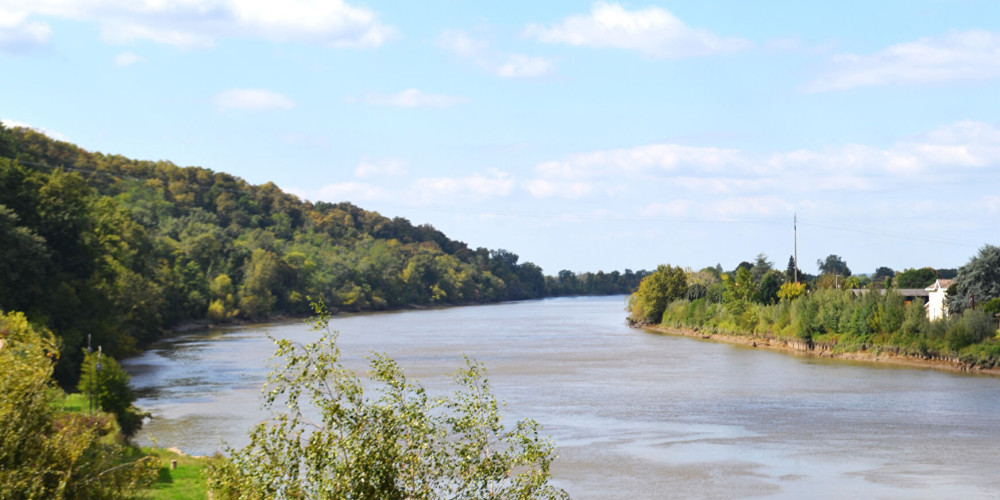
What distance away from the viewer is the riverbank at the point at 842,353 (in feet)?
164

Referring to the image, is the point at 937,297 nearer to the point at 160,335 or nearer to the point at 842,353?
Answer: the point at 842,353

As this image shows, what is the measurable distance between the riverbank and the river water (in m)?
1.94

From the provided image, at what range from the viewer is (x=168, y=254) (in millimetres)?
98062

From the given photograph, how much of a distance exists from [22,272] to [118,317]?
14031 mm

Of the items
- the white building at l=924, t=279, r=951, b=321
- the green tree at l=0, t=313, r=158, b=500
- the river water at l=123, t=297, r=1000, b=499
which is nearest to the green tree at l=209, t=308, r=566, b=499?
the river water at l=123, t=297, r=1000, b=499

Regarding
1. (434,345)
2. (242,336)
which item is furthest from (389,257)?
(434,345)

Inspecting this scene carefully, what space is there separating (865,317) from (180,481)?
47.6 meters

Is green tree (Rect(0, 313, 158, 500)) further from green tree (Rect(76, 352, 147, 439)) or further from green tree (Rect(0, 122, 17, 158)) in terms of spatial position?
green tree (Rect(0, 122, 17, 158))

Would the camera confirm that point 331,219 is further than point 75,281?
Yes

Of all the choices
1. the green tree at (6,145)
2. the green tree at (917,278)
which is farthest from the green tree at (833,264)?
the green tree at (6,145)

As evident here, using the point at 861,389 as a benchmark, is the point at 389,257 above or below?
above

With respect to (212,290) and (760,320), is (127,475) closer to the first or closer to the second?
(760,320)

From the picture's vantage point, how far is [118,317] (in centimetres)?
5612

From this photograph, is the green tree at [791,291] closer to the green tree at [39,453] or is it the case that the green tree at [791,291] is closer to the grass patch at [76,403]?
the grass patch at [76,403]
